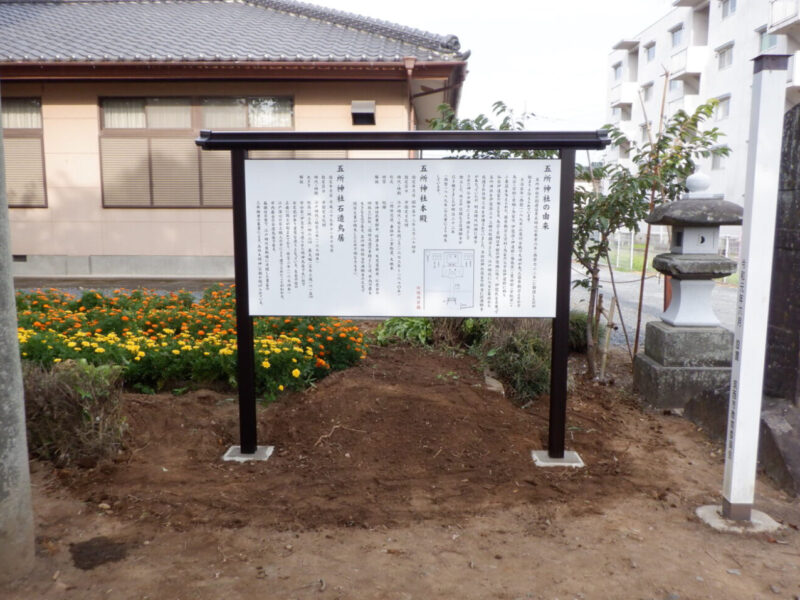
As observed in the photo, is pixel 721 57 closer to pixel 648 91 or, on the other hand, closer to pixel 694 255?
pixel 648 91

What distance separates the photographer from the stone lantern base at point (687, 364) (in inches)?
213

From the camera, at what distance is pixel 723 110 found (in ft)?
90.4

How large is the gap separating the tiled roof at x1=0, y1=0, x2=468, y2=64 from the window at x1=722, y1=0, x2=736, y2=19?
20.0 metres

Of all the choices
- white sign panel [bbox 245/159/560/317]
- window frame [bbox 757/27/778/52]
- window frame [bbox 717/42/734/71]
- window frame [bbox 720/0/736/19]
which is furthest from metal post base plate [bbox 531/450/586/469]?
window frame [bbox 720/0/736/19]

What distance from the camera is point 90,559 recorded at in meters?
2.95

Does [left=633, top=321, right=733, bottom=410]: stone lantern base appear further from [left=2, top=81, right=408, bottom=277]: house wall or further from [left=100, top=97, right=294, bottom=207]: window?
[left=100, top=97, right=294, bottom=207]: window

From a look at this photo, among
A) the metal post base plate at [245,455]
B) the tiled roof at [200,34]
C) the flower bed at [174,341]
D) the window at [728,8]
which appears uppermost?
the window at [728,8]

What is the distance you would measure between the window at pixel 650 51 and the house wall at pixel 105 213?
90.5ft

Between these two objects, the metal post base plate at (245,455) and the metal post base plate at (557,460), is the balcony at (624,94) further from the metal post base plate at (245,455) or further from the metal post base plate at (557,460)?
the metal post base plate at (245,455)

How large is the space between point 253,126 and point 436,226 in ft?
30.2

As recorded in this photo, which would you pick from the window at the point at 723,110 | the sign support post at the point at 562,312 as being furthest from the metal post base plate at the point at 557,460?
the window at the point at 723,110

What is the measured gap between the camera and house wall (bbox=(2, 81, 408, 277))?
12117 mm

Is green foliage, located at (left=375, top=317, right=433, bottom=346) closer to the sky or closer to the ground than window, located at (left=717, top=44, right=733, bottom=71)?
closer to the ground

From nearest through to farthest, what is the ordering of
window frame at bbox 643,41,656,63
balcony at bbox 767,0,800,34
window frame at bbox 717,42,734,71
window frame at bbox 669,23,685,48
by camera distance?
balcony at bbox 767,0,800,34
window frame at bbox 717,42,734,71
window frame at bbox 669,23,685,48
window frame at bbox 643,41,656,63
